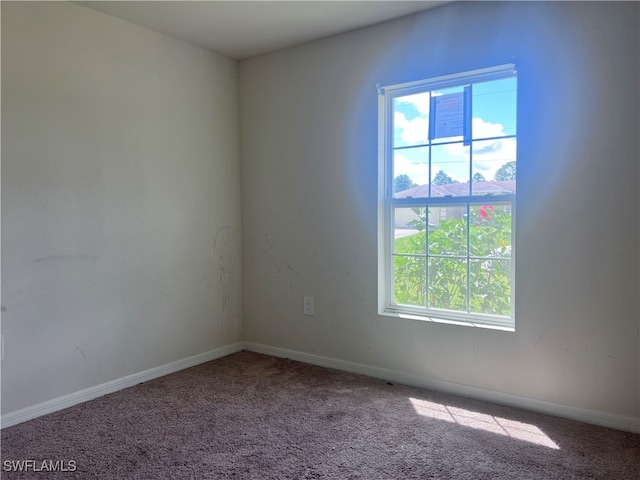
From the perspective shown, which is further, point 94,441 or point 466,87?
point 466,87

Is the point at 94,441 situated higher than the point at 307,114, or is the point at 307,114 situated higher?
the point at 307,114

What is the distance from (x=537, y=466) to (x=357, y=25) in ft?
8.70

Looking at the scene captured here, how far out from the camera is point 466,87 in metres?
2.73

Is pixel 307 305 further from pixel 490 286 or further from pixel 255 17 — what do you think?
pixel 255 17

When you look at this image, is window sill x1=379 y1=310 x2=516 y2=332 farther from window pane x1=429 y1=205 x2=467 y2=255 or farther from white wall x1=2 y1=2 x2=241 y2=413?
white wall x1=2 y1=2 x2=241 y2=413

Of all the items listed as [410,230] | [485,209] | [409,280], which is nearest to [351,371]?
[409,280]

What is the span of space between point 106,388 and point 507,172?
2.71 m

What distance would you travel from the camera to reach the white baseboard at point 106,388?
95.2 inches

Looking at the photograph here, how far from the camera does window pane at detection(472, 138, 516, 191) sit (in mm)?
2596

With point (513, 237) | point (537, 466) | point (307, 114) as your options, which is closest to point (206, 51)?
point (307, 114)

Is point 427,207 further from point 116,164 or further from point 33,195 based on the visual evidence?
point 33,195

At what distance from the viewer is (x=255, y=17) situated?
112 inches

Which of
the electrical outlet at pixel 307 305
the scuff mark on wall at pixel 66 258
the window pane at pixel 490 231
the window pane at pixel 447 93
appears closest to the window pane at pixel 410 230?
the window pane at pixel 490 231
